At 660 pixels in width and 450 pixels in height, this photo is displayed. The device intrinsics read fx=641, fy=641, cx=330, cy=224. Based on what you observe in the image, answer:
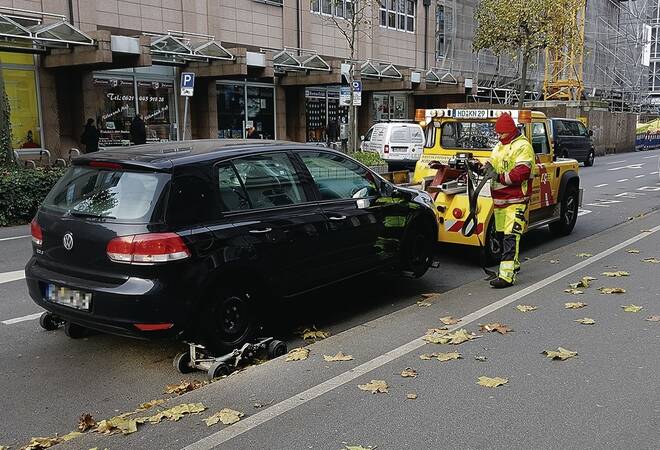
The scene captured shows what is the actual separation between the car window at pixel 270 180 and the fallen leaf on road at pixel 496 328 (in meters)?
1.85

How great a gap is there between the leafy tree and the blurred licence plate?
2692 centimetres

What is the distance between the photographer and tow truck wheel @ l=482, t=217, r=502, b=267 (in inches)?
310

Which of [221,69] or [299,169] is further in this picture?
[221,69]

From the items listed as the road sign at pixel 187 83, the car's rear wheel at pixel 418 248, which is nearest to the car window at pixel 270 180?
the car's rear wheel at pixel 418 248

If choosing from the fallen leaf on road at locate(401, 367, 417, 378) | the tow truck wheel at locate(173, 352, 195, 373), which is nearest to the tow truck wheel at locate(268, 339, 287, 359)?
the tow truck wheel at locate(173, 352, 195, 373)

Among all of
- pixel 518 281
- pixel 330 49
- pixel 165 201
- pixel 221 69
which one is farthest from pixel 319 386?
pixel 330 49

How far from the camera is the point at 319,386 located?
4160 millimetres

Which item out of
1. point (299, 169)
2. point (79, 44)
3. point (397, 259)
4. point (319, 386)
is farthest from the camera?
point (79, 44)

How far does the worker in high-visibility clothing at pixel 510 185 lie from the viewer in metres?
6.77

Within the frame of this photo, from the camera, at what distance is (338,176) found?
237 inches

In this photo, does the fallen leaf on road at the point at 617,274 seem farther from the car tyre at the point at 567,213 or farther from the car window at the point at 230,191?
the car window at the point at 230,191

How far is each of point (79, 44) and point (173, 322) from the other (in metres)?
15.4

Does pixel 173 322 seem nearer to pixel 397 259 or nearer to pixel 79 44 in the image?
pixel 397 259

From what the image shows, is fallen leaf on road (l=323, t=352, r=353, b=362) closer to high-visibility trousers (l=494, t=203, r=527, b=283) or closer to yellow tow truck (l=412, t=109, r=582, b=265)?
high-visibility trousers (l=494, t=203, r=527, b=283)
